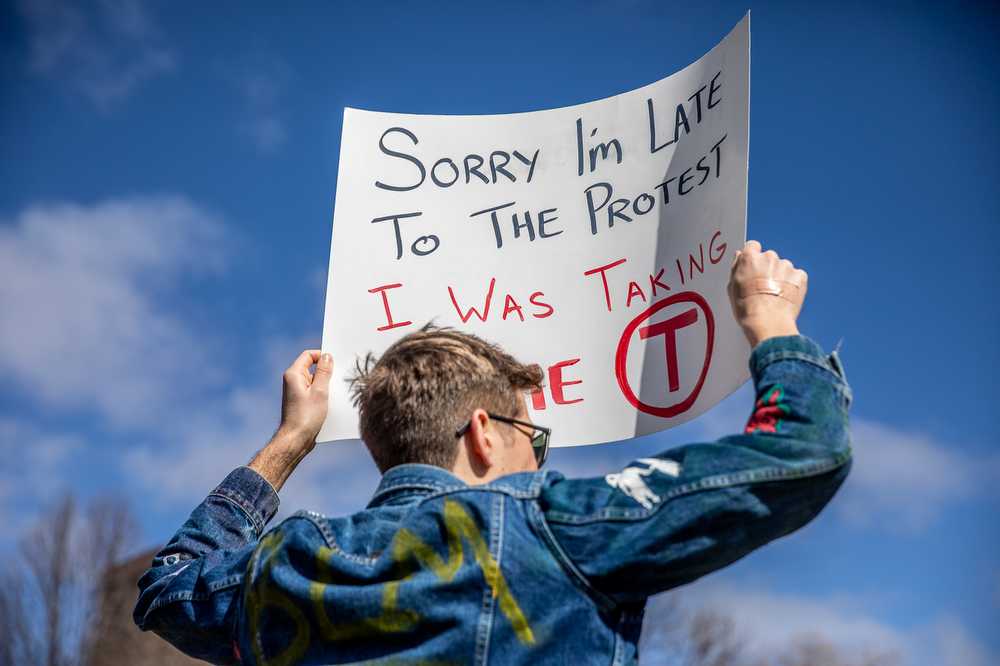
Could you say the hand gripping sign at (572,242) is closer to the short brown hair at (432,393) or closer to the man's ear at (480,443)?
the short brown hair at (432,393)

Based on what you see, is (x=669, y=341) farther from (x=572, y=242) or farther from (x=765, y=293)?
(x=765, y=293)

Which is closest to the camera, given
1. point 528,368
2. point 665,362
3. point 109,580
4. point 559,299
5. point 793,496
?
point 793,496

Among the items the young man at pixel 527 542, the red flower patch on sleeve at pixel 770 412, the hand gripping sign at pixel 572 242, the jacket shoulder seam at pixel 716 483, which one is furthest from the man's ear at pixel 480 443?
the hand gripping sign at pixel 572 242

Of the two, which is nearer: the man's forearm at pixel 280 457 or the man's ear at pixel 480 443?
the man's ear at pixel 480 443

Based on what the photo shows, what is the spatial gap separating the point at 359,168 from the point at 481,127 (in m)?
0.38

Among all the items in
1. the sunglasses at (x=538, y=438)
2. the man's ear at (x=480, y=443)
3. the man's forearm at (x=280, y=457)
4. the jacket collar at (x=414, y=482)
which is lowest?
the jacket collar at (x=414, y=482)

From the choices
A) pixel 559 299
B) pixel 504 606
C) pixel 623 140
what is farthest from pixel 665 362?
pixel 504 606

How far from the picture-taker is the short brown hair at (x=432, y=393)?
2023 mm

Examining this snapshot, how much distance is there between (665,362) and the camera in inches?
102

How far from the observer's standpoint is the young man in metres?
1.64

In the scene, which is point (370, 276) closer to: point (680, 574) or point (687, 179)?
point (687, 179)

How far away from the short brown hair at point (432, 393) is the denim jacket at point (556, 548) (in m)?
0.20

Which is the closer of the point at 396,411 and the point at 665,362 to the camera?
the point at 396,411

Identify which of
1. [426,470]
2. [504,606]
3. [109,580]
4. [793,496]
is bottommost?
[504,606]
